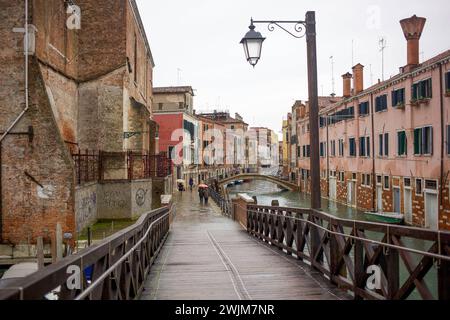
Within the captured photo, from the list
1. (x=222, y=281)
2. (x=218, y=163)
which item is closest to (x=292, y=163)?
(x=218, y=163)

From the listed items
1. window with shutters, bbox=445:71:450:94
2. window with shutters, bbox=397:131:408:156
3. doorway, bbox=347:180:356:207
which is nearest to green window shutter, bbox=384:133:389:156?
window with shutters, bbox=397:131:408:156

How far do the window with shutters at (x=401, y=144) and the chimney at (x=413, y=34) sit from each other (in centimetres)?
368

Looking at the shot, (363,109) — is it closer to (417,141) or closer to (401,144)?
(401,144)

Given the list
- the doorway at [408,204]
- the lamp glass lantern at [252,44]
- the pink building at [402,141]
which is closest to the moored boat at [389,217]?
the doorway at [408,204]

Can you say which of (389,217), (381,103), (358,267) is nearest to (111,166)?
(389,217)

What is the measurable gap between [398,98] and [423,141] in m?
4.02

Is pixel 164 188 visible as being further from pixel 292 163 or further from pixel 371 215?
pixel 292 163

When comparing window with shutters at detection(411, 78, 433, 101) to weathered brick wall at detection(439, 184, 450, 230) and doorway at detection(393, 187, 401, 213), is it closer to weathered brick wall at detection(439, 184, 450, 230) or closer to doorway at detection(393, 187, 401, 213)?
weathered brick wall at detection(439, 184, 450, 230)

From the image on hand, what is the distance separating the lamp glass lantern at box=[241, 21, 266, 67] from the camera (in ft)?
24.0

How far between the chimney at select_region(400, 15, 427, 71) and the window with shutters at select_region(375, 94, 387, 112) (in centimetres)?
395

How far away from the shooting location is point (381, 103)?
96.6 feet

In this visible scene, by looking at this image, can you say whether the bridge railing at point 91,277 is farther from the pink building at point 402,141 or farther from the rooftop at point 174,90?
the rooftop at point 174,90

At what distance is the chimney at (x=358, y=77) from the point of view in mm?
34750

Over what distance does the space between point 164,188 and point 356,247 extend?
18.2 metres
